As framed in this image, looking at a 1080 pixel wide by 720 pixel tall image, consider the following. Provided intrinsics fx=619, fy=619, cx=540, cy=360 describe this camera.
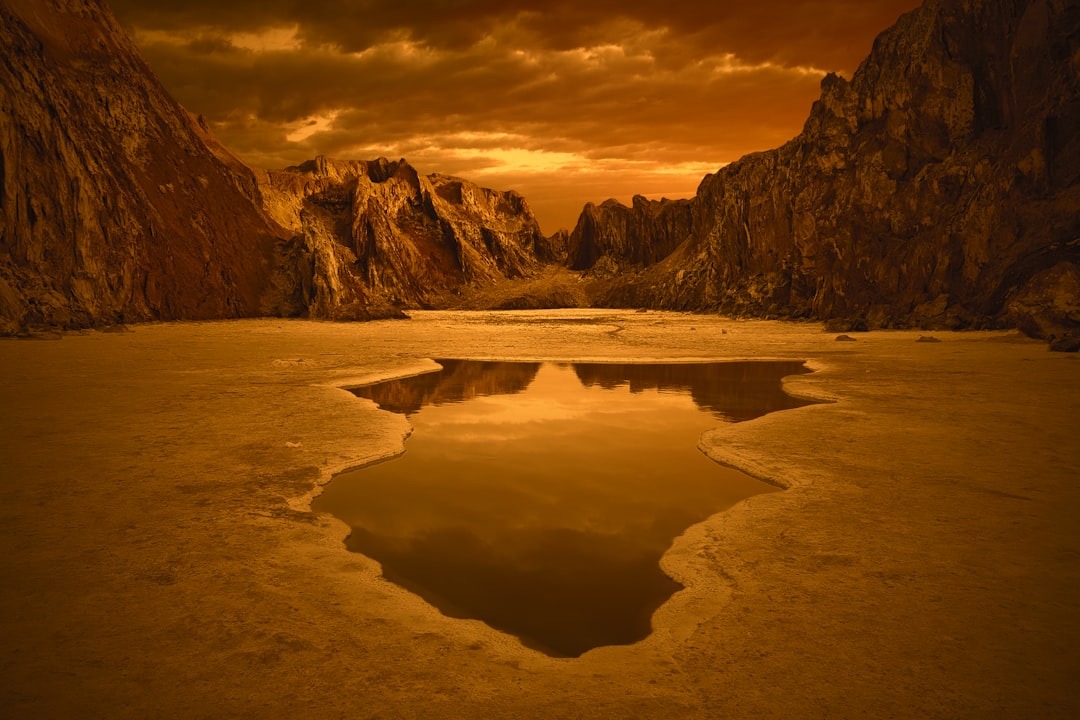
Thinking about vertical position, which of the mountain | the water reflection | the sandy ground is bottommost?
the water reflection

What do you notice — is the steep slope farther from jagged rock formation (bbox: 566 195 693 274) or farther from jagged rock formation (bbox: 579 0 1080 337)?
jagged rock formation (bbox: 566 195 693 274)

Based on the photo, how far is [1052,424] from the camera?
952cm

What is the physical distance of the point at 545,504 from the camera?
6.95 meters

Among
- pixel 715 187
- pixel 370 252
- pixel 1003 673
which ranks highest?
pixel 715 187

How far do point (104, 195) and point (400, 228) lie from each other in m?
75.0

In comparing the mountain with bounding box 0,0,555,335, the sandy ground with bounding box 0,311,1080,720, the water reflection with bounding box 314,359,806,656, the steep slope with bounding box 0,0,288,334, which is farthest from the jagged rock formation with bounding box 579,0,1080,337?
the steep slope with bounding box 0,0,288,334

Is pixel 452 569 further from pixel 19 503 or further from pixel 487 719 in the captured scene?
pixel 19 503

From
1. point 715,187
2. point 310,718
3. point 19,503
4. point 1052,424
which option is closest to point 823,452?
point 1052,424

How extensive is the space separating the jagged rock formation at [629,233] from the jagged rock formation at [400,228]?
46.2 ft

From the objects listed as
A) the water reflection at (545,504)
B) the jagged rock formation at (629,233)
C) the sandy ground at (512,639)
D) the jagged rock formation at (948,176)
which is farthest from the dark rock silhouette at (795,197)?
the jagged rock formation at (629,233)

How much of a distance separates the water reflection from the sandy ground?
1.13 ft

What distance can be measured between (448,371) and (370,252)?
258 ft

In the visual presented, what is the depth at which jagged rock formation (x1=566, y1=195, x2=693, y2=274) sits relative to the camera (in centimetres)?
11625

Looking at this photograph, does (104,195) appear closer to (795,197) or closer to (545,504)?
(545,504)
